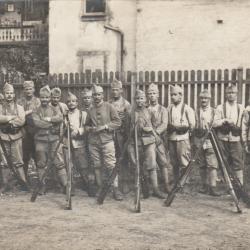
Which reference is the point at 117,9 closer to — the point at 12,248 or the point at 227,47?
the point at 227,47

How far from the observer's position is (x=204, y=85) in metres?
10.6

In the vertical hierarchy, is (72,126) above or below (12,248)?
above

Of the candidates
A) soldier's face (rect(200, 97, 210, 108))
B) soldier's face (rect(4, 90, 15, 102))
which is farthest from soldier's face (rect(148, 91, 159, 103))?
soldier's face (rect(4, 90, 15, 102))

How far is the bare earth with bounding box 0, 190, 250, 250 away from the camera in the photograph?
5.63 metres

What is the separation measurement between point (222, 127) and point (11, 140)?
377cm

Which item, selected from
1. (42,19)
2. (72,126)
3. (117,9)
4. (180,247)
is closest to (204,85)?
(72,126)

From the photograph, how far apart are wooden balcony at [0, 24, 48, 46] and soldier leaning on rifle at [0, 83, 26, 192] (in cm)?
1285

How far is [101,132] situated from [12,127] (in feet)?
5.34

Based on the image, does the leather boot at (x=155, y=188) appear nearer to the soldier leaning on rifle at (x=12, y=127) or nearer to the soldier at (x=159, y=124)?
the soldier at (x=159, y=124)

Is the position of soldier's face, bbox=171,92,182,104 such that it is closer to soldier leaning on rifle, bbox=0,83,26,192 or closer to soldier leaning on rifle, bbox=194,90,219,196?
soldier leaning on rifle, bbox=194,90,219,196

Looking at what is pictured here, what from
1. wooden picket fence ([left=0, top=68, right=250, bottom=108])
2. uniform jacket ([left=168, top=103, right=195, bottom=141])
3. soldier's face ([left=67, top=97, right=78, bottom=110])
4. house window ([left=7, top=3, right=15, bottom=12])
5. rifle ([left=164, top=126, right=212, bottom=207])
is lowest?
rifle ([left=164, top=126, right=212, bottom=207])

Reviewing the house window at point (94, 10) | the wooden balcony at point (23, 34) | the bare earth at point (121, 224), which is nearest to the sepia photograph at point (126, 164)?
the bare earth at point (121, 224)

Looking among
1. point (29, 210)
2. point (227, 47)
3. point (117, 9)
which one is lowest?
point (29, 210)

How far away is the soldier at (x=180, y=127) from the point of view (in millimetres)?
8680
